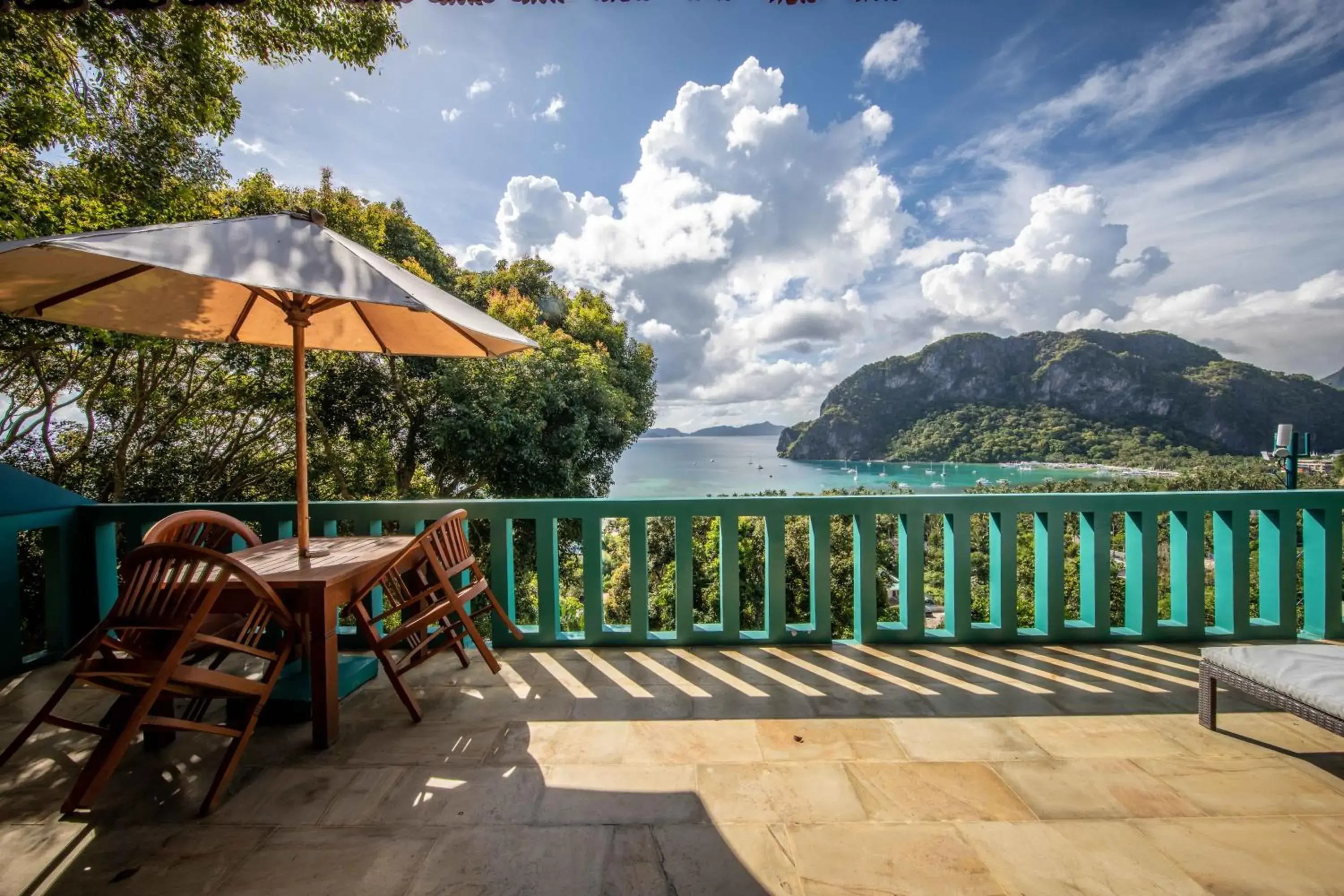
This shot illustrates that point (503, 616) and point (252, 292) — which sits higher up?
point (252, 292)

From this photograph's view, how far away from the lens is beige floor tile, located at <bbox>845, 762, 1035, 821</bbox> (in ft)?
5.51

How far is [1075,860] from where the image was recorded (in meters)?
1.48

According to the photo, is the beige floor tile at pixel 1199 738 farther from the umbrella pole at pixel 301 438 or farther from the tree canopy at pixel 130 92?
the tree canopy at pixel 130 92

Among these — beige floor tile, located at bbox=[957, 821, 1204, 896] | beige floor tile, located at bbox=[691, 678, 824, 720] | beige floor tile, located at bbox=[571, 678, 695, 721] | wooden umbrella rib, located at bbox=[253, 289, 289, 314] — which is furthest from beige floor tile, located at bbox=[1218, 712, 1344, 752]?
wooden umbrella rib, located at bbox=[253, 289, 289, 314]

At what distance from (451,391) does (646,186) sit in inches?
185

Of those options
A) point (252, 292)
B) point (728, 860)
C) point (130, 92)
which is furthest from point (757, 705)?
point (130, 92)

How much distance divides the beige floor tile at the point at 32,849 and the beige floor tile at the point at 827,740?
7.19 ft

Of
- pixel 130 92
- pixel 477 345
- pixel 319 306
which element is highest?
pixel 130 92

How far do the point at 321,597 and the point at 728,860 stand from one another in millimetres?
1738

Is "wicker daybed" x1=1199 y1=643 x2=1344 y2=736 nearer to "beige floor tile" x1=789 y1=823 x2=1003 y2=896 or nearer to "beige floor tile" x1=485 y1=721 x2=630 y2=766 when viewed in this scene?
"beige floor tile" x1=789 y1=823 x2=1003 y2=896

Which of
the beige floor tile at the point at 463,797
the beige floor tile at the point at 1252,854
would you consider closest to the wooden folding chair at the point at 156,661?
the beige floor tile at the point at 463,797

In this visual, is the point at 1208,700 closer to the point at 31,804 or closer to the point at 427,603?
the point at 427,603

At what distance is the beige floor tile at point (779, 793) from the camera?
168 cm

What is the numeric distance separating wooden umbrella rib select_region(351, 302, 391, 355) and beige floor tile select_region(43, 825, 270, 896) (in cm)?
219
